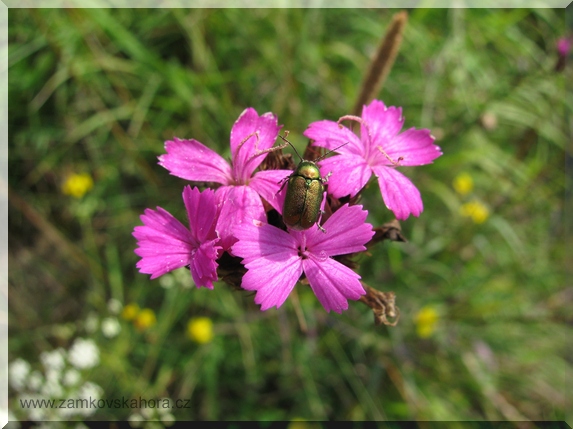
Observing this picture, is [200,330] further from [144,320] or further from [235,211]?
[235,211]

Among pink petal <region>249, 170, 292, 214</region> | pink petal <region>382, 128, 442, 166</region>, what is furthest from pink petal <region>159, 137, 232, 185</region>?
pink petal <region>382, 128, 442, 166</region>

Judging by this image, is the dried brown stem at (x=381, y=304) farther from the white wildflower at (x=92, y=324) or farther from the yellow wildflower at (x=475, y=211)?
the white wildflower at (x=92, y=324)

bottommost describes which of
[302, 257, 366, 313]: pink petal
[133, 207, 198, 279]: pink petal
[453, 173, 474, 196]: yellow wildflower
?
[453, 173, 474, 196]: yellow wildflower

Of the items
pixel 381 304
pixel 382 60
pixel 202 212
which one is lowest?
pixel 381 304

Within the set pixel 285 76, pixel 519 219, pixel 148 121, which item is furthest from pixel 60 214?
pixel 519 219

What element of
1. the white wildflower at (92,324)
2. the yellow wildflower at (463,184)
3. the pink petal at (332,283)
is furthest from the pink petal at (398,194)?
the white wildflower at (92,324)

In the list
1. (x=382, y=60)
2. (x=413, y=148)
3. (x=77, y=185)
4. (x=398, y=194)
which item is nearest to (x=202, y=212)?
(x=398, y=194)

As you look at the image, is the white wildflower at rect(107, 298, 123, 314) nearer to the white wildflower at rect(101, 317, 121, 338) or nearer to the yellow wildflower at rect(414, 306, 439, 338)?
Answer: the white wildflower at rect(101, 317, 121, 338)
